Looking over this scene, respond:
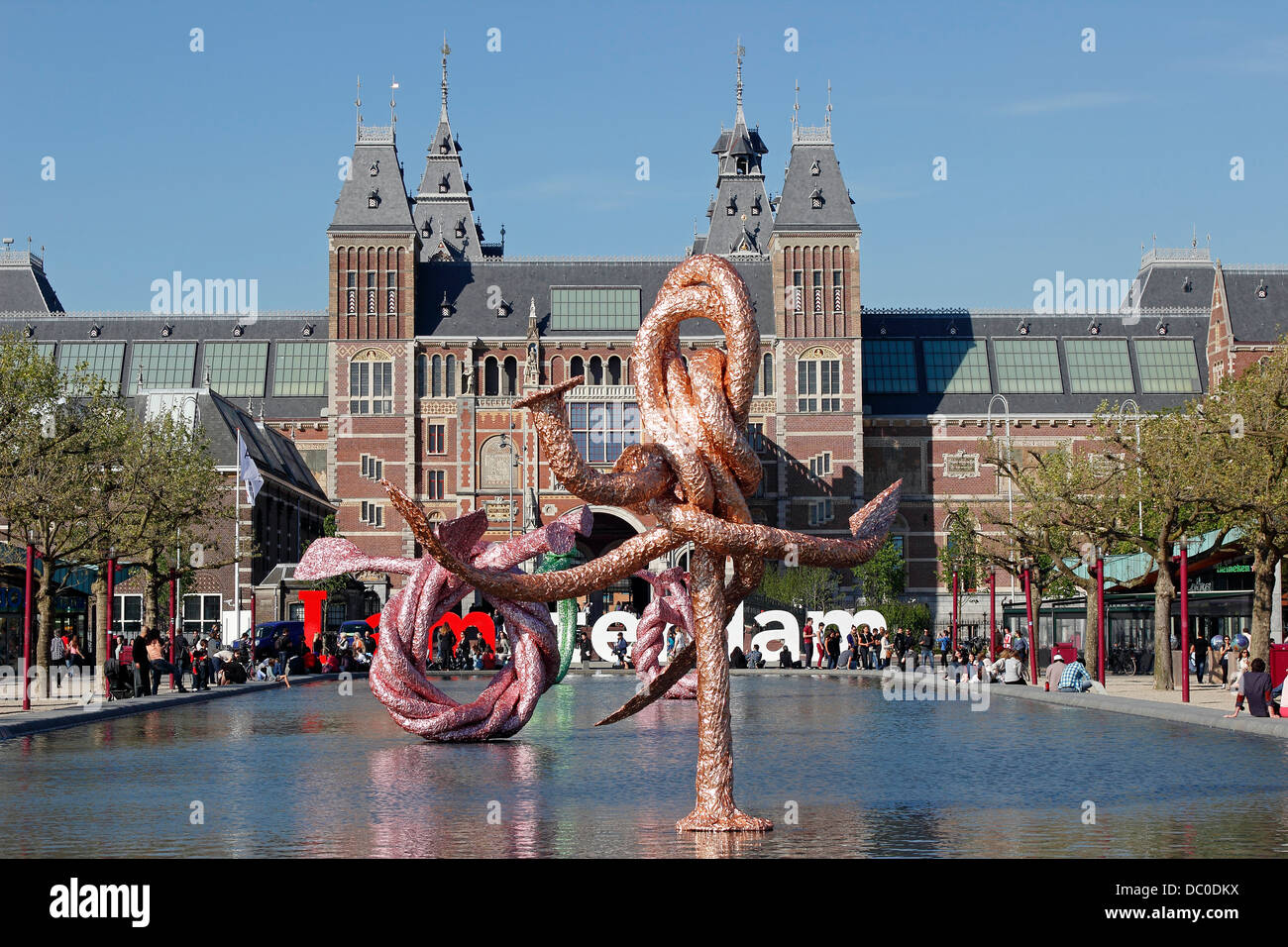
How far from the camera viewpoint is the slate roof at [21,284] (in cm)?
8500

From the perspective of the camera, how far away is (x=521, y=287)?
79438 mm

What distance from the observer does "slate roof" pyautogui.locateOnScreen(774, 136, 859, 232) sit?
76.4m

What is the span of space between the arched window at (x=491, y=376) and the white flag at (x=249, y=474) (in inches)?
835

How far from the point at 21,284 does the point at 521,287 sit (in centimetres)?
2817

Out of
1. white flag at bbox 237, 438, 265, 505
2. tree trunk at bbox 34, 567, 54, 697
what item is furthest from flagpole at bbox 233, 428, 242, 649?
tree trunk at bbox 34, 567, 54, 697

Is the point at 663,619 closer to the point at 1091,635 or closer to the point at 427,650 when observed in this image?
the point at 427,650

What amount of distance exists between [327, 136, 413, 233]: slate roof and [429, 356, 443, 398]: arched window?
633 cm

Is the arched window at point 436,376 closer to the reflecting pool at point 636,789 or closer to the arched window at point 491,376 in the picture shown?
the arched window at point 491,376

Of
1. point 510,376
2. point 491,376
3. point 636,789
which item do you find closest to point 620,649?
point 491,376

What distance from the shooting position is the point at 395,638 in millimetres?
19578

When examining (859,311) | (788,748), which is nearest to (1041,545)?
(788,748)

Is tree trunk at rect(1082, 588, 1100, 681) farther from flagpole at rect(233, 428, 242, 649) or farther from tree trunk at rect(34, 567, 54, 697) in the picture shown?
flagpole at rect(233, 428, 242, 649)
